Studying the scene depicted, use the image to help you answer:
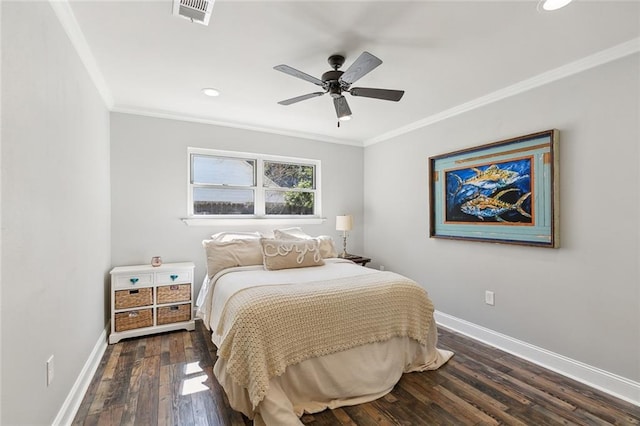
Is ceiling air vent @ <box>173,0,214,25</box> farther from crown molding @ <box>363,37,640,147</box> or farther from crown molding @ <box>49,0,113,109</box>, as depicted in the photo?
crown molding @ <box>363,37,640,147</box>

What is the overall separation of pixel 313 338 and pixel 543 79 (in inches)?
111

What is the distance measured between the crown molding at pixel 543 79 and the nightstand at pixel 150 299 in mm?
3315

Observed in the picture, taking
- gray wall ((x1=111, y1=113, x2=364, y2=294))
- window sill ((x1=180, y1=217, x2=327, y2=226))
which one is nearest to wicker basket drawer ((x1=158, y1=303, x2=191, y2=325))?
gray wall ((x1=111, y1=113, x2=364, y2=294))

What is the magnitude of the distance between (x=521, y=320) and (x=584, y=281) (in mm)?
634

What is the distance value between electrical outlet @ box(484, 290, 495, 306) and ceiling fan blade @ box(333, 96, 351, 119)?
2225 millimetres

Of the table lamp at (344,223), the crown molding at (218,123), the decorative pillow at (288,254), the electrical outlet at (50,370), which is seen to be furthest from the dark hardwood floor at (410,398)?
the crown molding at (218,123)

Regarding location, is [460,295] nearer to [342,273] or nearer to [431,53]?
[342,273]

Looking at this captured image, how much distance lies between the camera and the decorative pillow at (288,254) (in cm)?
295

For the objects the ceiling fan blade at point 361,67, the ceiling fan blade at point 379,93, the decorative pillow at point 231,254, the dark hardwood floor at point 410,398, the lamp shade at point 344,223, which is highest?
the ceiling fan blade at point 361,67

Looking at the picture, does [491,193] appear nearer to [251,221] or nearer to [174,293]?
[251,221]

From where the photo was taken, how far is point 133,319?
10.0 feet

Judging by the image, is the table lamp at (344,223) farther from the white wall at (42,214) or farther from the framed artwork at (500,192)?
the white wall at (42,214)

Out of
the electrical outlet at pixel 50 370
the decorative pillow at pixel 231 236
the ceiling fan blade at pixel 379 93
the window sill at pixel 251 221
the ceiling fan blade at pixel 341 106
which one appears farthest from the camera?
the window sill at pixel 251 221

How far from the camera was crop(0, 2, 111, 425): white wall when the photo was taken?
121 centimetres
